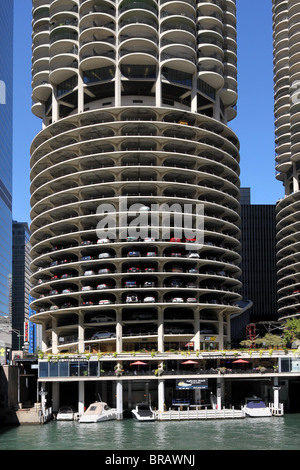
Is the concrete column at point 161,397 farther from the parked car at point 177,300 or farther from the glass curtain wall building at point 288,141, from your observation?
the glass curtain wall building at point 288,141

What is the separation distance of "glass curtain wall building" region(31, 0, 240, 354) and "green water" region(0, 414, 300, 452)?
2891 cm

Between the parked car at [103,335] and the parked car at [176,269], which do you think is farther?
the parked car at [176,269]

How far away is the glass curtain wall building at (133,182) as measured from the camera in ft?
353

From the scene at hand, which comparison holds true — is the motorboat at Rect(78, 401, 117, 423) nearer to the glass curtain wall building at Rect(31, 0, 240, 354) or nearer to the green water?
the green water

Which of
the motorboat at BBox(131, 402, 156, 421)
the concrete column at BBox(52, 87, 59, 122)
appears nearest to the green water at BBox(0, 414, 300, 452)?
the motorboat at BBox(131, 402, 156, 421)

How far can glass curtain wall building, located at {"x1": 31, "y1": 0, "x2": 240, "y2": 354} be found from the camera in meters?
108

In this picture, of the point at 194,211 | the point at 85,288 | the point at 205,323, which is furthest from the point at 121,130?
the point at 205,323

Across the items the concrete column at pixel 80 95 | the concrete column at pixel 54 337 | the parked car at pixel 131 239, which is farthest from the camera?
the concrete column at pixel 80 95

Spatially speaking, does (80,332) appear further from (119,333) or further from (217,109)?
(217,109)

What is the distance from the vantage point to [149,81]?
11525 cm

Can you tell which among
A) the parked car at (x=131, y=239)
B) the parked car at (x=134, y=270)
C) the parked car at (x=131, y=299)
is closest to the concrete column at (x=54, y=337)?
the parked car at (x=131, y=299)

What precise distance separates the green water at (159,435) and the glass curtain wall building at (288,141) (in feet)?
229

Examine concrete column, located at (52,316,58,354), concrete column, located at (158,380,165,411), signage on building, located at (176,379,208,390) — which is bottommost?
concrete column, located at (158,380,165,411)

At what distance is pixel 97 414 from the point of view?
81.5m
